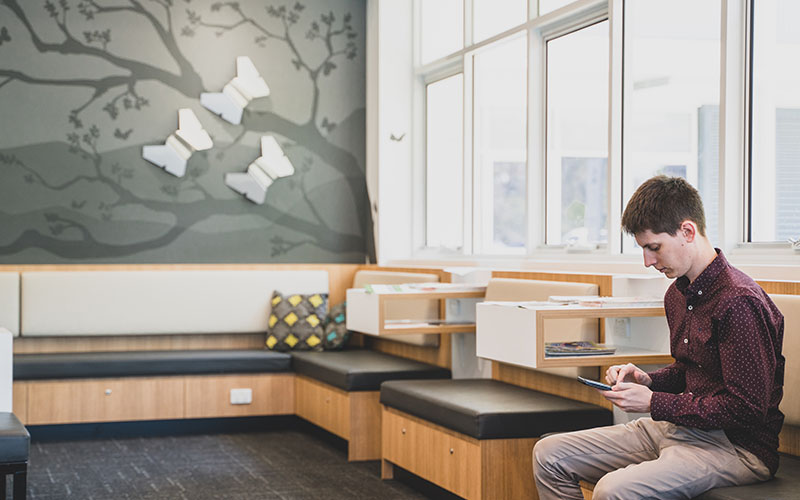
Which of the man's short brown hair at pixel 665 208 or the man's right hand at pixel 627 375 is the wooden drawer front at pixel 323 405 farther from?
the man's short brown hair at pixel 665 208

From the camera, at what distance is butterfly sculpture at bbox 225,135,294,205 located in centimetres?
679

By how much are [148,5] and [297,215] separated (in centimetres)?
175

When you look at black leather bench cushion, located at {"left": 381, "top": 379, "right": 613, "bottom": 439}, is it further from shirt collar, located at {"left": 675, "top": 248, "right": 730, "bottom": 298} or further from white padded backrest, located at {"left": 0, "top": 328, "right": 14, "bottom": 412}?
white padded backrest, located at {"left": 0, "top": 328, "right": 14, "bottom": 412}

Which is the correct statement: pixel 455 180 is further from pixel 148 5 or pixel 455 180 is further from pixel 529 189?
pixel 148 5

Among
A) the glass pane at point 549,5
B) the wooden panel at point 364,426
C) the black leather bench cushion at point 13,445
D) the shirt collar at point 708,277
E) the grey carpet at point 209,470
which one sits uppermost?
the glass pane at point 549,5

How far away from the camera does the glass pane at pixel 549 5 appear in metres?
5.12

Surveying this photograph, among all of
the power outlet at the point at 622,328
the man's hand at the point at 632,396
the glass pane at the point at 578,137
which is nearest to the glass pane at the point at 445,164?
the glass pane at the point at 578,137

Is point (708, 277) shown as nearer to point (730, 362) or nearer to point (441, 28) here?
point (730, 362)

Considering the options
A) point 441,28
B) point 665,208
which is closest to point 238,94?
point 441,28

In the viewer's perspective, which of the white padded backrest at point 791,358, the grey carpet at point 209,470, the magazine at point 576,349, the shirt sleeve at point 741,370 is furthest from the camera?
the grey carpet at point 209,470

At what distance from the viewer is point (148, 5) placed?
663 centimetres

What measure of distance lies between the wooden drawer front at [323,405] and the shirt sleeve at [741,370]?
2.85 m

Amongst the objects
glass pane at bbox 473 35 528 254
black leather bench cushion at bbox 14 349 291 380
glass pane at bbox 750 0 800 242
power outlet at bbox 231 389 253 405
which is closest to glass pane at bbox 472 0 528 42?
glass pane at bbox 473 35 528 254

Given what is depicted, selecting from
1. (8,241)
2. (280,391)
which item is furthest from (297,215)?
(8,241)
